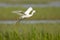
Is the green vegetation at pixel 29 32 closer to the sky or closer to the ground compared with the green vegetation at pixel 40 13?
closer to the ground

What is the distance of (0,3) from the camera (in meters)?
5.94

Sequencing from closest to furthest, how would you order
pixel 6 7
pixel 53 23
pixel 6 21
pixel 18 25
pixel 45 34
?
pixel 45 34 → pixel 18 25 → pixel 53 23 → pixel 6 21 → pixel 6 7

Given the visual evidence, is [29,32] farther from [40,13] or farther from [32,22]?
[40,13]

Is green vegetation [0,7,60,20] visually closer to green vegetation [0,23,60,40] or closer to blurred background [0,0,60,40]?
blurred background [0,0,60,40]

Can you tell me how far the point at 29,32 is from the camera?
434 centimetres

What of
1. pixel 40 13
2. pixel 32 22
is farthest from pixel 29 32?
pixel 40 13

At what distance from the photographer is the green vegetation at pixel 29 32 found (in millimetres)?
4094

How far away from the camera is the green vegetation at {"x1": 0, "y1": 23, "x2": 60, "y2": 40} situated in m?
4.09

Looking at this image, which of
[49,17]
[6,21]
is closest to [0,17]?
[6,21]

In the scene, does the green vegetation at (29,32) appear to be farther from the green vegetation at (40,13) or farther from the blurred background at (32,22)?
the green vegetation at (40,13)

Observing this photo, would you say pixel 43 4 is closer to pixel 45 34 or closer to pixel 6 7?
pixel 6 7

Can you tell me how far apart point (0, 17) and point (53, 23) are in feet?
3.65

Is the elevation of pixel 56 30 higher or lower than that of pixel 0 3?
lower

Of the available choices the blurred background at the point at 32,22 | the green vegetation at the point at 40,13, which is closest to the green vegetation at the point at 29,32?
the blurred background at the point at 32,22
